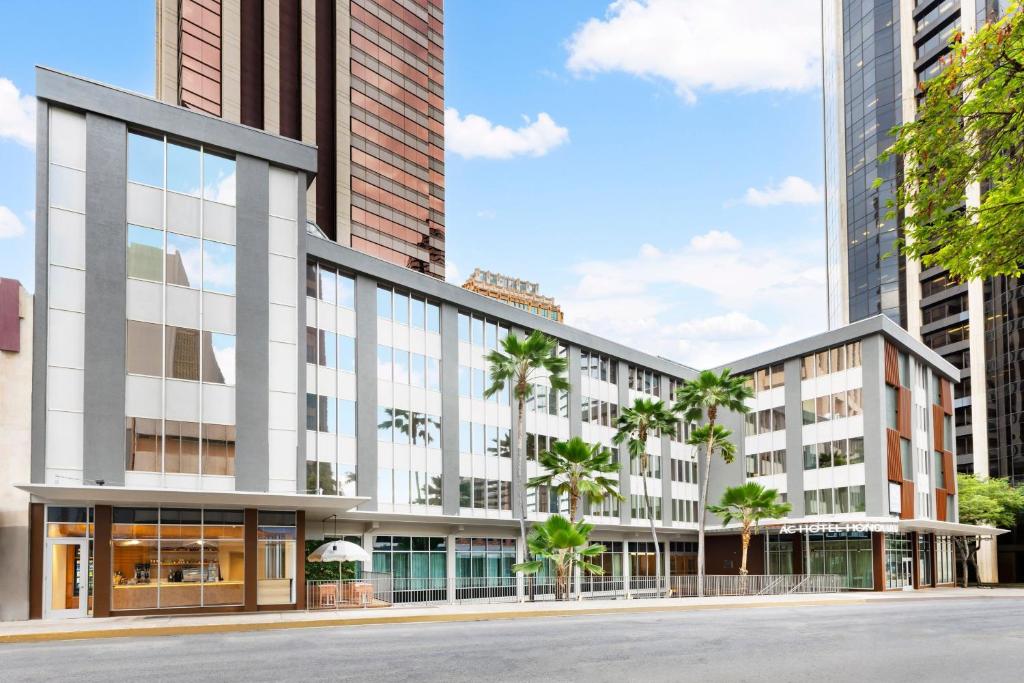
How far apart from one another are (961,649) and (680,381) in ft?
148

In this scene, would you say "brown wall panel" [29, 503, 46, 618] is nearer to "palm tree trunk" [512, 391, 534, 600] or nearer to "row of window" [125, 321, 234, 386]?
"row of window" [125, 321, 234, 386]

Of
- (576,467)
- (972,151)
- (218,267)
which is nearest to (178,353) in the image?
(218,267)

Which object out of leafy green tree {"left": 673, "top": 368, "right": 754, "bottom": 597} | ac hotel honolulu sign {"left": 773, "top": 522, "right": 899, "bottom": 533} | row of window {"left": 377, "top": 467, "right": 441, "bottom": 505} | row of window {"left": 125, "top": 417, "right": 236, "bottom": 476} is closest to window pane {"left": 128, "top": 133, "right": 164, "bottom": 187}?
row of window {"left": 125, "top": 417, "right": 236, "bottom": 476}

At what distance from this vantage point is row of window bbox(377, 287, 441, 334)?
4034 centimetres

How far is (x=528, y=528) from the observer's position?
46531 millimetres

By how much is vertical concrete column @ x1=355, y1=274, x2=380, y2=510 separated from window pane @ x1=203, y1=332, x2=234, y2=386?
29.8 ft

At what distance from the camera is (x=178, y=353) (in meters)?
28.8

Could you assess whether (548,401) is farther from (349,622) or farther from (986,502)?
(986,502)

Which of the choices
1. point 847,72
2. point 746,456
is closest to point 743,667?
point 746,456

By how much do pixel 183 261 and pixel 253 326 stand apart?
10.2ft

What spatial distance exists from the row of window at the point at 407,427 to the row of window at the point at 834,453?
81.9 ft

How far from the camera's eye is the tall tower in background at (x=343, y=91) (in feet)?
209

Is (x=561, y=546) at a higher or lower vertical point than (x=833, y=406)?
lower

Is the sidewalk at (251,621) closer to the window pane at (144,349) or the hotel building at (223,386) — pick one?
the hotel building at (223,386)
